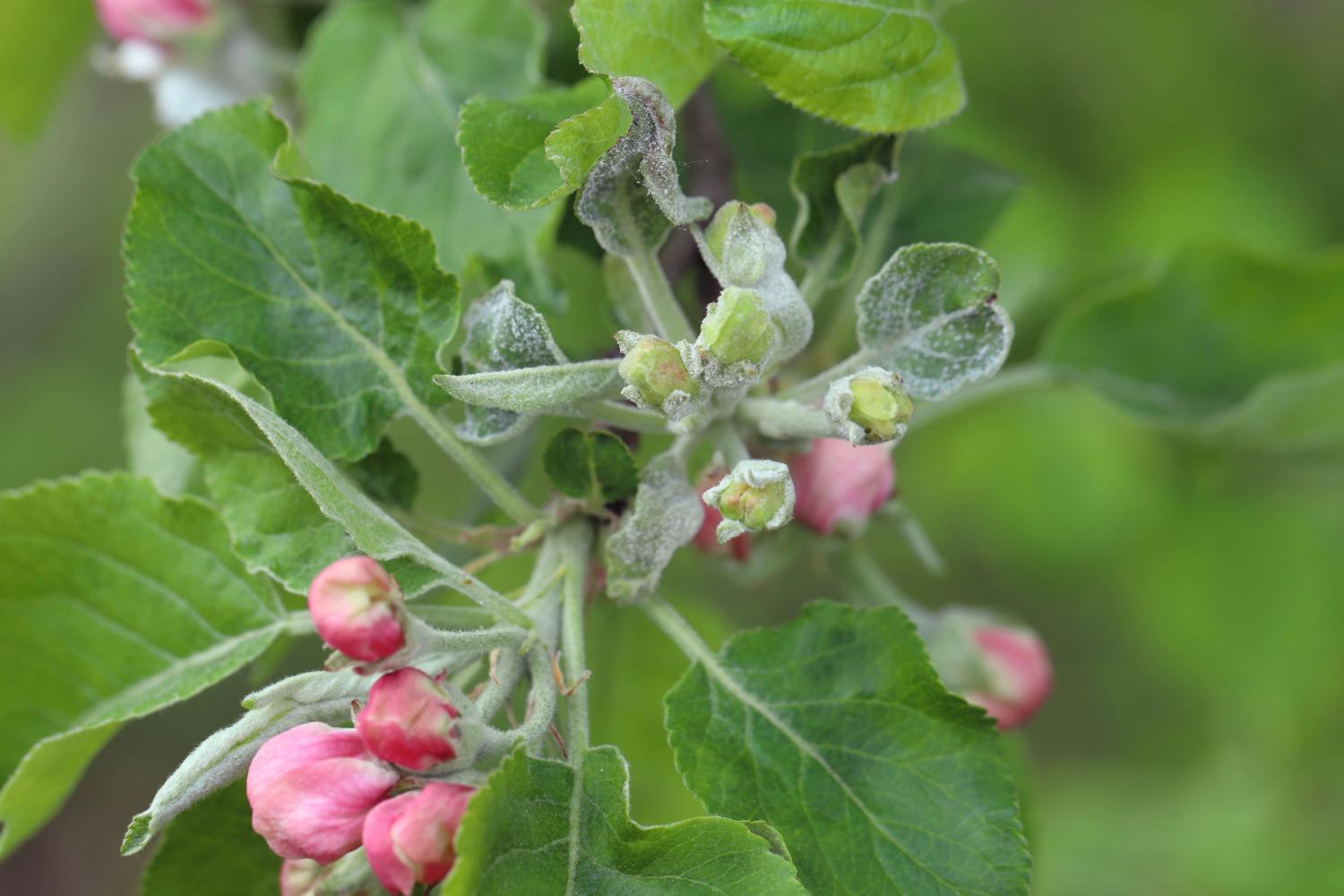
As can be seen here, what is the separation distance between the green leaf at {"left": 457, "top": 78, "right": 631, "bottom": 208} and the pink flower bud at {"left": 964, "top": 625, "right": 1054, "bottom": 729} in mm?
708

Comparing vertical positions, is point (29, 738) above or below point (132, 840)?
below

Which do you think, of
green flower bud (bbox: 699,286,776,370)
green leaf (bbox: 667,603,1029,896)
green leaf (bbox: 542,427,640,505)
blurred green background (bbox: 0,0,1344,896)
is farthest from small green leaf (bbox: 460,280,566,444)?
blurred green background (bbox: 0,0,1344,896)

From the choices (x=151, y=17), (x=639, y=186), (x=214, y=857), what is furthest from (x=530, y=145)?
(x=151, y=17)

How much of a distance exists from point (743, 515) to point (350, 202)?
16.2 inches

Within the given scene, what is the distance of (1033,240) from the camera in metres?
2.25

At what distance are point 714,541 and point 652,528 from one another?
0.76 feet

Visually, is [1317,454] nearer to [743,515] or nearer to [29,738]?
[743,515]

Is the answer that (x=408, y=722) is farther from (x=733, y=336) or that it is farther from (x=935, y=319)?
(x=935, y=319)

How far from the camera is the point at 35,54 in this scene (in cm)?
172

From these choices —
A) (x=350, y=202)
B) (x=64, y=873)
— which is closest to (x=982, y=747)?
(x=350, y=202)

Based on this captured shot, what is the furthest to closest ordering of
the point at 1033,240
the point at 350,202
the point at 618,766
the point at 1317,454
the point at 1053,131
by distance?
the point at 1053,131 < the point at 1033,240 < the point at 1317,454 < the point at 350,202 < the point at 618,766

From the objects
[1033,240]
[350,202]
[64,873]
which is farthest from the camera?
[64,873]

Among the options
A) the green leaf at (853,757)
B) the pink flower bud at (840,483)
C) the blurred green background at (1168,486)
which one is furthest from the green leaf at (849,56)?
the blurred green background at (1168,486)

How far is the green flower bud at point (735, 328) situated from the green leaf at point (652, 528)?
0.16 metres
